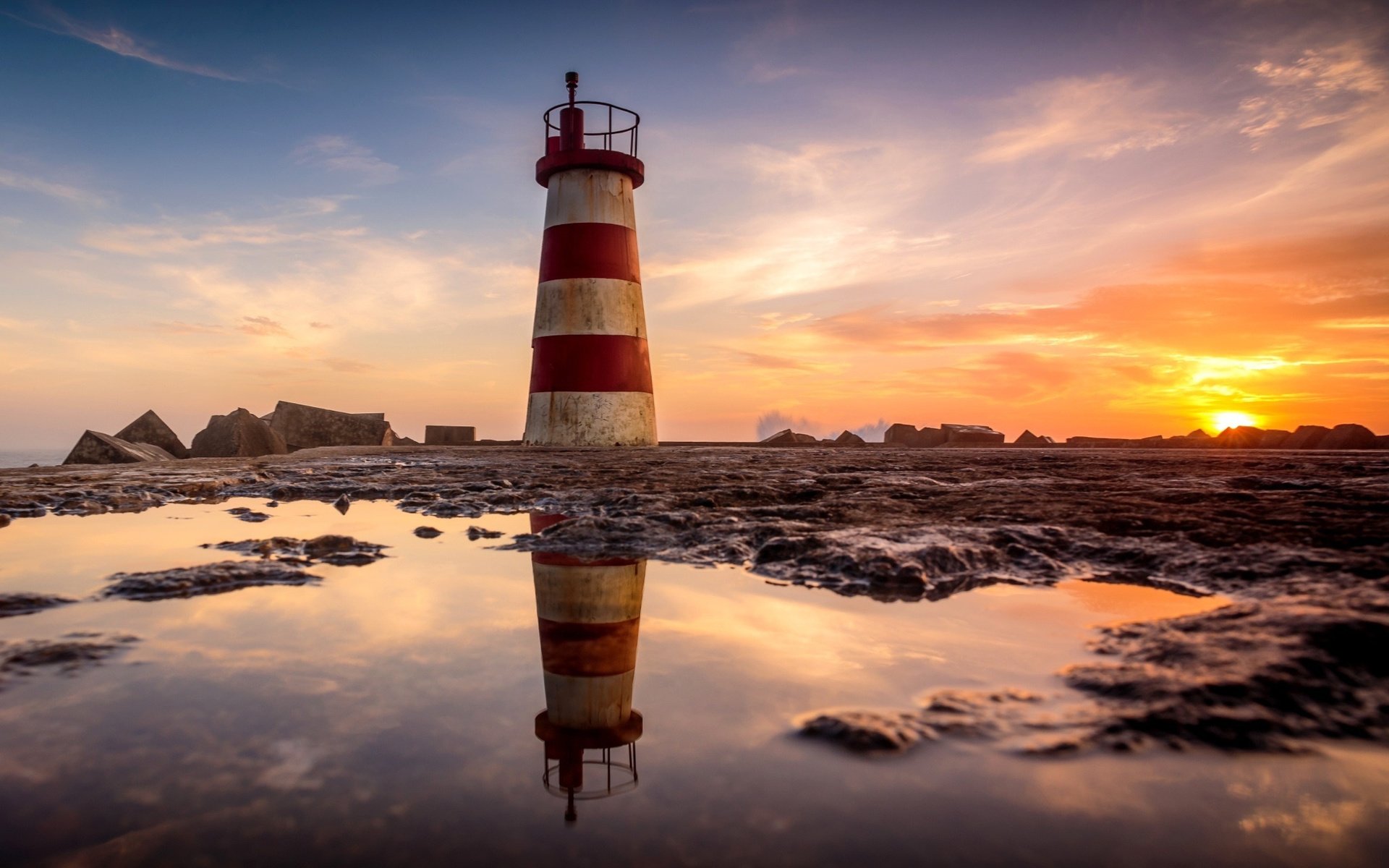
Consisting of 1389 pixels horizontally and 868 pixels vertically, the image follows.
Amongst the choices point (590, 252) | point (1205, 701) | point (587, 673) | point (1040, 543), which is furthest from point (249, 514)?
point (590, 252)

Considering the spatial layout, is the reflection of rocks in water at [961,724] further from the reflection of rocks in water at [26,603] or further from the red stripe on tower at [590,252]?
the red stripe on tower at [590,252]

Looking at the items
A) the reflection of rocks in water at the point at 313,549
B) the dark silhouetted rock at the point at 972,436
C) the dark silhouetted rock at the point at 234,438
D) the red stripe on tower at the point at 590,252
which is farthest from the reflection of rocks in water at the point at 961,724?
the dark silhouetted rock at the point at 972,436

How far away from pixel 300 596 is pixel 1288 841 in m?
1.89

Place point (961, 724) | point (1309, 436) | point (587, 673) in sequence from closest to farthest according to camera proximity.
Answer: point (961, 724), point (587, 673), point (1309, 436)

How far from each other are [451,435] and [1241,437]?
39.6 feet

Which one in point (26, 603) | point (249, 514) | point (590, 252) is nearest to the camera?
point (26, 603)

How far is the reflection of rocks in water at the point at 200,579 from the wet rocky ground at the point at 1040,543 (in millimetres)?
11

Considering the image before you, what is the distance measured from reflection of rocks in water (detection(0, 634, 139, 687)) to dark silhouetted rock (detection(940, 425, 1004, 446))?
12.9m

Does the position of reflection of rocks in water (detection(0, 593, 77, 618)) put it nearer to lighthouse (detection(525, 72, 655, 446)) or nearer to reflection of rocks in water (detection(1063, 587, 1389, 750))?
reflection of rocks in water (detection(1063, 587, 1389, 750))

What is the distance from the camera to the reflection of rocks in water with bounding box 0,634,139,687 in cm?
142

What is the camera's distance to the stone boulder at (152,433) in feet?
30.6

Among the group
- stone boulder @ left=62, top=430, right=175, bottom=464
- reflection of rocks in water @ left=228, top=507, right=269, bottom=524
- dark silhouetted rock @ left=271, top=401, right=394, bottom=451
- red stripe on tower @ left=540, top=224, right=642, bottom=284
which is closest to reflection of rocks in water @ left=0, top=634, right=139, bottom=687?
reflection of rocks in water @ left=228, top=507, right=269, bottom=524

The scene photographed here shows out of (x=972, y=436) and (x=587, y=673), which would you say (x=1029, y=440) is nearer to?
(x=972, y=436)

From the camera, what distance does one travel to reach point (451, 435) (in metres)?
15.0
